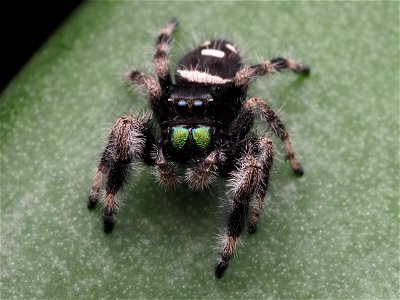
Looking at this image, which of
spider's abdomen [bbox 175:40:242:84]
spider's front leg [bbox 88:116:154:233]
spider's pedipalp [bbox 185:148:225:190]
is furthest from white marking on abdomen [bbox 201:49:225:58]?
spider's pedipalp [bbox 185:148:225:190]

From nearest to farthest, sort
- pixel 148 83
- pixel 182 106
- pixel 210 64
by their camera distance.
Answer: pixel 182 106, pixel 148 83, pixel 210 64

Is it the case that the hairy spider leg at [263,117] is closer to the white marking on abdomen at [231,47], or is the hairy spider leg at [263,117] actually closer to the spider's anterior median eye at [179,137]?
the spider's anterior median eye at [179,137]

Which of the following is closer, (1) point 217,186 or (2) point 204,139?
(2) point 204,139

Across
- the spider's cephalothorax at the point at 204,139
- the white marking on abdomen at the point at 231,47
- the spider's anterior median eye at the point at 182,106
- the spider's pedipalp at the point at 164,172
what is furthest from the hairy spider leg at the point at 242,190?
the white marking on abdomen at the point at 231,47

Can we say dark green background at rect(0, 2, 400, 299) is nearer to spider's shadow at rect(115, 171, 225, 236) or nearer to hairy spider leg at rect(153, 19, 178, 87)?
spider's shadow at rect(115, 171, 225, 236)

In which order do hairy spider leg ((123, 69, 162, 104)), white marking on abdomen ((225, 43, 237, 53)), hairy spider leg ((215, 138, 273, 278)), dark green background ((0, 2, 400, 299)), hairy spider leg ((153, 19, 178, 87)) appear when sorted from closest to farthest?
hairy spider leg ((215, 138, 273, 278)) → dark green background ((0, 2, 400, 299)) → hairy spider leg ((123, 69, 162, 104)) → hairy spider leg ((153, 19, 178, 87)) → white marking on abdomen ((225, 43, 237, 53))

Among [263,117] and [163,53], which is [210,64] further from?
[263,117]

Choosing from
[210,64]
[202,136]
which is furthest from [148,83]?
[202,136]

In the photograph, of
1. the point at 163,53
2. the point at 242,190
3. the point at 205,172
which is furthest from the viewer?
the point at 163,53
